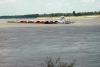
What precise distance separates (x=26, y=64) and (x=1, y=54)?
22.5 ft

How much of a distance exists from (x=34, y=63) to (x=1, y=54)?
6.86m

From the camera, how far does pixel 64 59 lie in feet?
88.6

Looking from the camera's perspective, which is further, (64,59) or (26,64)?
(64,59)

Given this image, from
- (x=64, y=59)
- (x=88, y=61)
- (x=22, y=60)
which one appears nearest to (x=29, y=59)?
(x=22, y=60)

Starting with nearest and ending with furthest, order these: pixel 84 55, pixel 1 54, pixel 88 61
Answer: pixel 88 61 → pixel 84 55 → pixel 1 54

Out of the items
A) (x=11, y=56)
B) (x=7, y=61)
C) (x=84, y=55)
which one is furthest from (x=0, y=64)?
(x=84, y=55)

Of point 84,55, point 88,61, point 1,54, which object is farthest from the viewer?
point 1,54

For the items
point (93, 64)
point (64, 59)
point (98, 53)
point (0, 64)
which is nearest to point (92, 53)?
point (98, 53)

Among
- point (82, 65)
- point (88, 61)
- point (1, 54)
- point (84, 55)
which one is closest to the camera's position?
point (82, 65)

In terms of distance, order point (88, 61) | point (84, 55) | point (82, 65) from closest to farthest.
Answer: point (82, 65)
point (88, 61)
point (84, 55)

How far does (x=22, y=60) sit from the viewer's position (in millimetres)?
26953

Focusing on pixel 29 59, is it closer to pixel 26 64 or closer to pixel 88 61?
pixel 26 64

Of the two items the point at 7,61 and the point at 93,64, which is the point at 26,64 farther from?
the point at 93,64

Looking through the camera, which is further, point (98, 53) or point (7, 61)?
point (98, 53)
